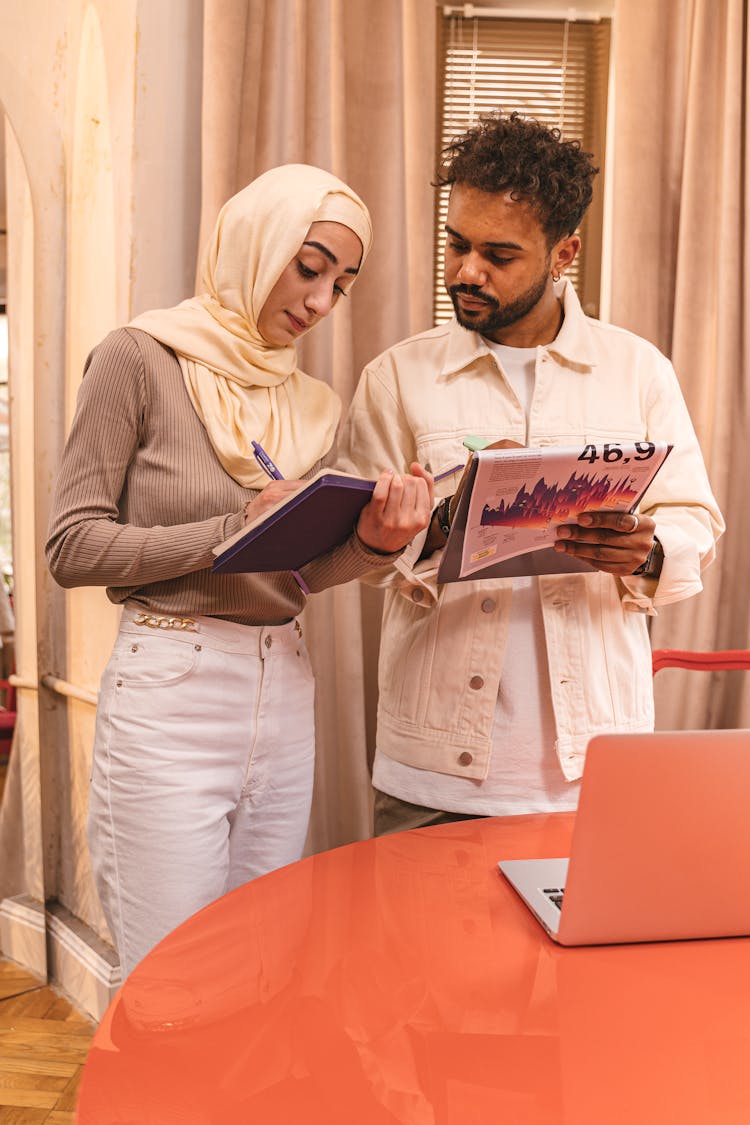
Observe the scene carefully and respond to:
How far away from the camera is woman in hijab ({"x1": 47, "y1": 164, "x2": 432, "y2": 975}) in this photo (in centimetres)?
149

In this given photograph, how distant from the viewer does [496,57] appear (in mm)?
2764

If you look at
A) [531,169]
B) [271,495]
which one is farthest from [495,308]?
[271,495]

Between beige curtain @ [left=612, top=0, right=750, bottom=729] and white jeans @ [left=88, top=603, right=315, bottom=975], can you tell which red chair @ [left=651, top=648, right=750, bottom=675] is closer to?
beige curtain @ [left=612, top=0, right=750, bottom=729]

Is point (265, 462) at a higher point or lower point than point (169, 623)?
higher

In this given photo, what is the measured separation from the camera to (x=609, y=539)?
1.57 m

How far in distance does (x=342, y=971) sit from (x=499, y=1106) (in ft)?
0.75

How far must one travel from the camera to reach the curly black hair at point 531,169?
5.76ft

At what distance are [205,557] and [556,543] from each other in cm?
54

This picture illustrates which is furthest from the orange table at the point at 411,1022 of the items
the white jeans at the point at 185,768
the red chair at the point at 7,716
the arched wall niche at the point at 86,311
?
the red chair at the point at 7,716

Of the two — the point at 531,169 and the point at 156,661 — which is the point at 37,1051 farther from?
the point at 531,169

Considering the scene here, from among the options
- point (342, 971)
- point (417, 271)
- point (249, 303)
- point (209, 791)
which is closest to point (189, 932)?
point (342, 971)

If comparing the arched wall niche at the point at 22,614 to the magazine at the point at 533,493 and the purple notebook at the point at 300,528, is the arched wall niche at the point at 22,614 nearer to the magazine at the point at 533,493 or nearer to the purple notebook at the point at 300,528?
the purple notebook at the point at 300,528

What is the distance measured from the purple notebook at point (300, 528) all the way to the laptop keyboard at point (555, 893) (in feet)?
1.78

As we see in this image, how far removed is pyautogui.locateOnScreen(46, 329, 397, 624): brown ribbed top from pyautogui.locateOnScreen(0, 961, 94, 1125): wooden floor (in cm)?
117
